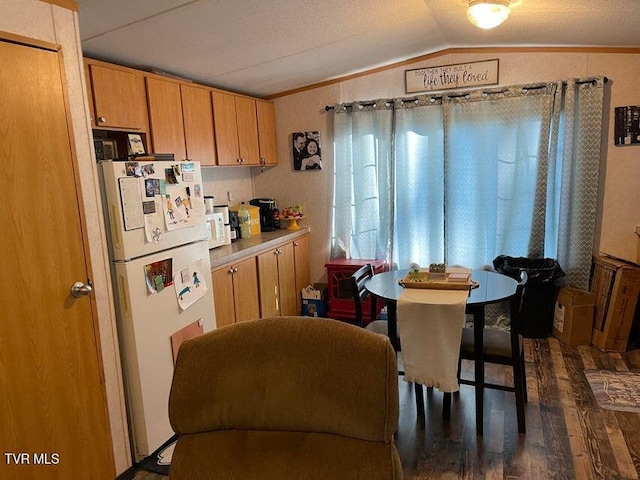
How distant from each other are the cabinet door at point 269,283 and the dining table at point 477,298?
1.18m

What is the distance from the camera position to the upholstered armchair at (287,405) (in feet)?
3.59

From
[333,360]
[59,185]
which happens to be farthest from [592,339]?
[59,185]

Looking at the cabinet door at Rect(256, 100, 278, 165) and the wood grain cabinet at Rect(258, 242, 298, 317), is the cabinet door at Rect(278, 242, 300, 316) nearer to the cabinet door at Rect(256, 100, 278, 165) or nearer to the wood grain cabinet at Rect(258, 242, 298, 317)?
the wood grain cabinet at Rect(258, 242, 298, 317)

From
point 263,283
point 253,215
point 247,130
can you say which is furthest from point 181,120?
point 263,283

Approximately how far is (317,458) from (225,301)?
214cm

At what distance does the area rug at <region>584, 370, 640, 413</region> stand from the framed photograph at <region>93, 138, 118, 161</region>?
3372mm

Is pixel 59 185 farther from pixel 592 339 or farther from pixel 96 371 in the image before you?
pixel 592 339

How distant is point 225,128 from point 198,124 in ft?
1.12

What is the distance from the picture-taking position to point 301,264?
4.39 meters

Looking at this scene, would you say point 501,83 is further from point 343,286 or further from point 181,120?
point 181,120

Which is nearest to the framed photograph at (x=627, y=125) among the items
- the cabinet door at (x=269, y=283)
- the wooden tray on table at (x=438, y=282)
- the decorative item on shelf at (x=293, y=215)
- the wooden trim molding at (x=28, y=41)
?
the wooden tray on table at (x=438, y=282)

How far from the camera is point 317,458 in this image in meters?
1.10

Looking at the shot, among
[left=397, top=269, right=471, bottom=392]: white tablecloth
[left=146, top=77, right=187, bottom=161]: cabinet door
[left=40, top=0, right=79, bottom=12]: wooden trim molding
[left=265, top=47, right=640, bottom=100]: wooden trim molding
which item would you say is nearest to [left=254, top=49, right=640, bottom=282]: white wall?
[left=265, top=47, right=640, bottom=100]: wooden trim molding

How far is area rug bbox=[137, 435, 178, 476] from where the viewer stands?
2.23m
